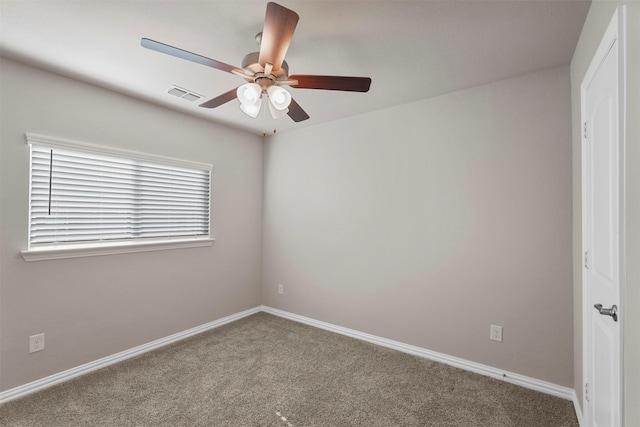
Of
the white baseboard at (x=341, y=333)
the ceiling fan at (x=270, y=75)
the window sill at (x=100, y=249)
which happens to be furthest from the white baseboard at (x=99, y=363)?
the ceiling fan at (x=270, y=75)

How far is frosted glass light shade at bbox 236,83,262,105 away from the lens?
67.5 inches

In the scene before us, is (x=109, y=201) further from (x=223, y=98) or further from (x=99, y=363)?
(x=223, y=98)

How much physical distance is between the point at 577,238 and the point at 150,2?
298 centimetres

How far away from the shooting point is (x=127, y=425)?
1.92m

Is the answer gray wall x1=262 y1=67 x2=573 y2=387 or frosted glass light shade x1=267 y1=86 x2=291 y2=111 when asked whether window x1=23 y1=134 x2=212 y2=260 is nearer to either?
gray wall x1=262 y1=67 x2=573 y2=387

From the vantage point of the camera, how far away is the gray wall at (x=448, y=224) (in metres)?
2.30

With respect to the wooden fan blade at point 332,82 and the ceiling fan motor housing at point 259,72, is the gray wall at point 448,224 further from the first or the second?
the ceiling fan motor housing at point 259,72

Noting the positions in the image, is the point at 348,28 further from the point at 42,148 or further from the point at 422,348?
the point at 422,348

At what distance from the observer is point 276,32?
1432 mm

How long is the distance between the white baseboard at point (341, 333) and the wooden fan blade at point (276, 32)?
2.76 metres

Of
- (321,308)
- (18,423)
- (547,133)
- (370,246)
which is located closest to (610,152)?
(547,133)

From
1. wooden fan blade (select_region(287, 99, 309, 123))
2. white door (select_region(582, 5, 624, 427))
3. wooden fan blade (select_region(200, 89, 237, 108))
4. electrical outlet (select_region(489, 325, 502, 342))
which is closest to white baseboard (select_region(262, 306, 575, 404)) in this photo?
electrical outlet (select_region(489, 325, 502, 342))

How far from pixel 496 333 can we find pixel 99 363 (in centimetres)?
340
